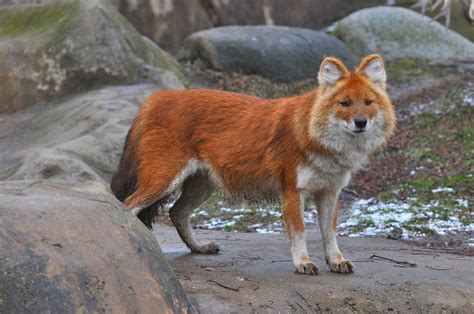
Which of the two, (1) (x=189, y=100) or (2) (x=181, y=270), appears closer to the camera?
(2) (x=181, y=270)

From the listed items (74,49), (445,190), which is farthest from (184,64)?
(445,190)

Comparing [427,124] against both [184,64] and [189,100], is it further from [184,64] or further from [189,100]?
[189,100]

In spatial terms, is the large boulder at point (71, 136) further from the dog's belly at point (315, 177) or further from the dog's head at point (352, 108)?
the dog's head at point (352, 108)

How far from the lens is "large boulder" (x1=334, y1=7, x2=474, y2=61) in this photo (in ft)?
65.7

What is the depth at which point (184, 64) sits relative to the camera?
1825 cm

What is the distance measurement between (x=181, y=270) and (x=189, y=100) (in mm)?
1598

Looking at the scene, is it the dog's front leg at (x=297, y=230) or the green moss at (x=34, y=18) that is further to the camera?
the green moss at (x=34, y=18)

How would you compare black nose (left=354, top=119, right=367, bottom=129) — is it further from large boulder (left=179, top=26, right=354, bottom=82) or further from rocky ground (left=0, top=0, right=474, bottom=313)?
large boulder (left=179, top=26, right=354, bottom=82)

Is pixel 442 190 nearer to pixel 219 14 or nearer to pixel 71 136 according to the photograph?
pixel 71 136

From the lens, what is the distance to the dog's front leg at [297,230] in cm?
675

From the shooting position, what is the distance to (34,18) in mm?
14250

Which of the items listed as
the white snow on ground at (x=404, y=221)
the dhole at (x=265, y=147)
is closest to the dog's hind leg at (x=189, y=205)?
the dhole at (x=265, y=147)

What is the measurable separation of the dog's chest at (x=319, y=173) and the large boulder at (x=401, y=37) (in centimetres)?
1362

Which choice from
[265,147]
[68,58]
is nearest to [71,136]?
[68,58]
